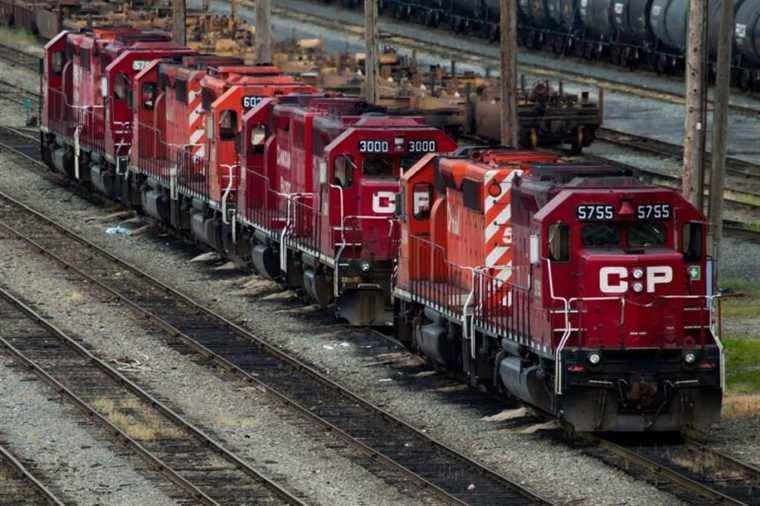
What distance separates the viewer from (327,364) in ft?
92.2

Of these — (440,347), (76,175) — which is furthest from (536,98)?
(440,347)

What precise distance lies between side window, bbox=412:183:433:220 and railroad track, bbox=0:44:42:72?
41643mm

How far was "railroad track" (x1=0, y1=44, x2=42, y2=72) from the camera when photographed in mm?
68387

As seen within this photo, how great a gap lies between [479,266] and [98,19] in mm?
47995

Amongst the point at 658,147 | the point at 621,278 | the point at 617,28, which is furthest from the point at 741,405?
the point at 617,28

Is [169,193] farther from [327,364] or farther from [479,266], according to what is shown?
[479,266]

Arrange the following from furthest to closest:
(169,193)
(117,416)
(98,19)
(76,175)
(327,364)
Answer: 1. (98,19)
2. (76,175)
3. (169,193)
4. (327,364)
5. (117,416)

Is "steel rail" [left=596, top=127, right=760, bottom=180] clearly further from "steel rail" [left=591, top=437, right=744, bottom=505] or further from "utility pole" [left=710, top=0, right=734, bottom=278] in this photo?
"steel rail" [left=591, top=437, right=744, bottom=505]

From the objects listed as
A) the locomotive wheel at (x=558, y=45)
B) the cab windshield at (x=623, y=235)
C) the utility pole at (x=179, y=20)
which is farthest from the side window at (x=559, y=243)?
the locomotive wheel at (x=558, y=45)

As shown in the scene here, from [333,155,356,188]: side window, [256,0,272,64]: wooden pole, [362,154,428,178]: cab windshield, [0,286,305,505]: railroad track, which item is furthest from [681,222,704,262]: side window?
[256,0,272,64]: wooden pole

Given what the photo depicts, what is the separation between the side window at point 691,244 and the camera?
22484 mm

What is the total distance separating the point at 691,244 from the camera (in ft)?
73.9

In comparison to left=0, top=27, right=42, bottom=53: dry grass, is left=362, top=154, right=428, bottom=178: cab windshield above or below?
above

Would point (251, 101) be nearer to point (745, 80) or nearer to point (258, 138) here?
point (258, 138)
